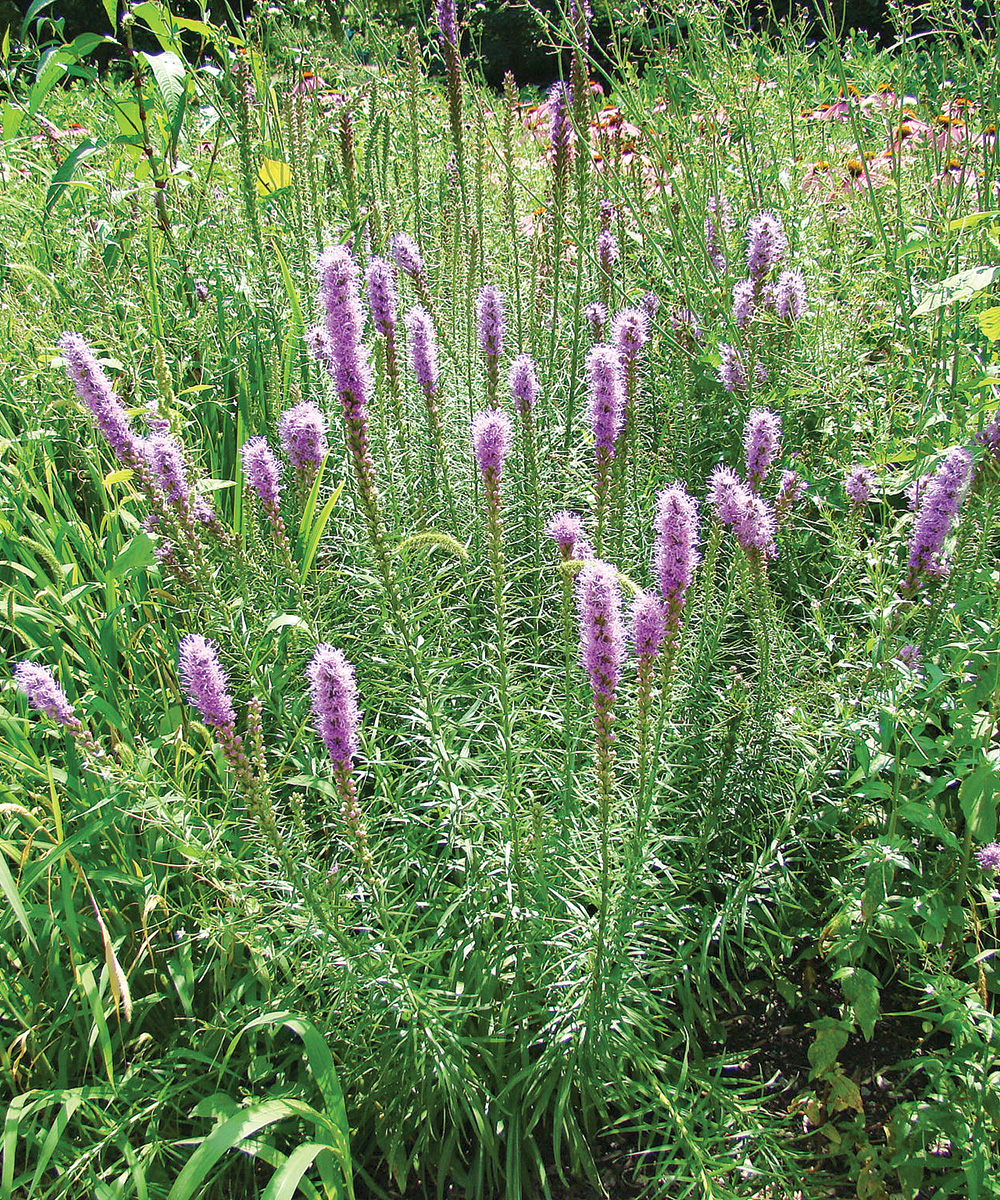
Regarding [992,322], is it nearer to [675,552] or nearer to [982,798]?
[675,552]

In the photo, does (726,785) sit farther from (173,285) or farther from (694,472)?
(173,285)

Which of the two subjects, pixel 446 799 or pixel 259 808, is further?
pixel 446 799

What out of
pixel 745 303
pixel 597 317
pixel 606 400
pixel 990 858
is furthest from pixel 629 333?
pixel 990 858

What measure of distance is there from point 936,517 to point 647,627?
3.05ft

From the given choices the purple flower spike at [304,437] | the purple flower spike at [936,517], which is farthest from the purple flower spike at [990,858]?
the purple flower spike at [304,437]

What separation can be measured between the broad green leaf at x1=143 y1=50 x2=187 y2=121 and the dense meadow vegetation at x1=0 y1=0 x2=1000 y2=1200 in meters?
0.01

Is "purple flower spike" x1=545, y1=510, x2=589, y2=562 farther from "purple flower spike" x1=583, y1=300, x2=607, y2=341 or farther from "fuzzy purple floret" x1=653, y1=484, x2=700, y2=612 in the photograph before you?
"purple flower spike" x1=583, y1=300, x2=607, y2=341

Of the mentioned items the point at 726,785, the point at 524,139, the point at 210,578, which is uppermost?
the point at 524,139

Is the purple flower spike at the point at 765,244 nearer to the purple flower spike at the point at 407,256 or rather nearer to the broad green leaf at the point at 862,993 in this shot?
the purple flower spike at the point at 407,256

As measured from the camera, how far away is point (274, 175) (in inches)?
127

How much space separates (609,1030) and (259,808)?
3.26 feet

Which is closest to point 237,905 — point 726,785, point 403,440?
point 726,785

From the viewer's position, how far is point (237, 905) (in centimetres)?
193

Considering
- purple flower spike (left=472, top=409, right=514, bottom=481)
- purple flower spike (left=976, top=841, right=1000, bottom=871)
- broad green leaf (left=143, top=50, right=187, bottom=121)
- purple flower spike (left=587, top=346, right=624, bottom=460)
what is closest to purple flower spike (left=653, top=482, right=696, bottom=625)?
purple flower spike (left=472, top=409, right=514, bottom=481)
